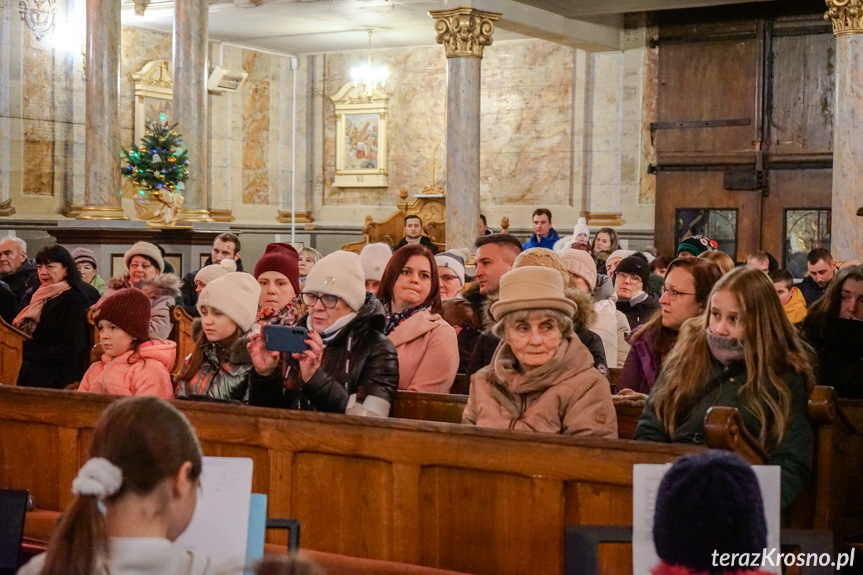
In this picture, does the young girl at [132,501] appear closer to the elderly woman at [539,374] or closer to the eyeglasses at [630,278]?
the elderly woman at [539,374]

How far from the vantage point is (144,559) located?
199 cm

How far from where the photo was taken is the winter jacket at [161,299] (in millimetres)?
7577

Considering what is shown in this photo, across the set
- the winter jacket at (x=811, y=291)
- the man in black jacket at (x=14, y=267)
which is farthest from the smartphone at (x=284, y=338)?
the winter jacket at (x=811, y=291)

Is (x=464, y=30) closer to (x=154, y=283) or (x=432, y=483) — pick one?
(x=154, y=283)

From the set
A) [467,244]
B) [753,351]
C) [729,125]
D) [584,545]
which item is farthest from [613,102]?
[584,545]

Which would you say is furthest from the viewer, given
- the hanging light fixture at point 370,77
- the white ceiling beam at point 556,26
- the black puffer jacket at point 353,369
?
the hanging light fixture at point 370,77

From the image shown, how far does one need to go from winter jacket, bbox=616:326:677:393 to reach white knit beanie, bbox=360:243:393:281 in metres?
2.04

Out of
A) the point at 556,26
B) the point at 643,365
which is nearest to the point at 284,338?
the point at 643,365

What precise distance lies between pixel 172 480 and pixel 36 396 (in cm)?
227

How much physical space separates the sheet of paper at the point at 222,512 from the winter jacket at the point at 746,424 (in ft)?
5.13

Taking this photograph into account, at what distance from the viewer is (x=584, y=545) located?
2.73 metres

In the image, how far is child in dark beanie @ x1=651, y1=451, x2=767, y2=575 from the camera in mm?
2086

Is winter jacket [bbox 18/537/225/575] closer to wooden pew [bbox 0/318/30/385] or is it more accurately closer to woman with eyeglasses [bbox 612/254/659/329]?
woman with eyeglasses [bbox 612/254/659/329]

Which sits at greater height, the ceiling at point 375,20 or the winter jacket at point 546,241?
the ceiling at point 375,20
